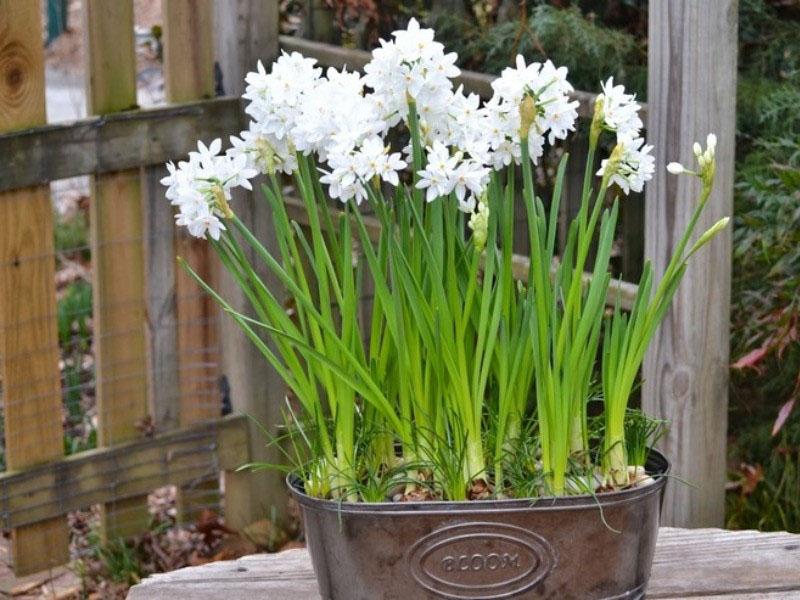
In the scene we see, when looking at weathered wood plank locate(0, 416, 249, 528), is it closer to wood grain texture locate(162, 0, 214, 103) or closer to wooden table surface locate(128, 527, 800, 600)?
wood grain texture locate(162, 0, 214, 103)

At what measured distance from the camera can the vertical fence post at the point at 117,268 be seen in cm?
298

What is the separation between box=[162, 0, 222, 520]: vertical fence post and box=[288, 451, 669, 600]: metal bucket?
5.47 ft

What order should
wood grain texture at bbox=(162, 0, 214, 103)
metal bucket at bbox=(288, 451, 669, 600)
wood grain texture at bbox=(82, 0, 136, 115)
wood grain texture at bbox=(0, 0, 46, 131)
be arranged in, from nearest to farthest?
metal bucket at bbox=(288, 451, 669, 600) < wood grain texture at bbox=(0, 0, 46, 131) < wood grain texture at bbox=(82, 0, 136, 115) < wood grain texture at bbox=(162, 0, 214, 103)

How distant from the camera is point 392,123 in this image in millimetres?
1599

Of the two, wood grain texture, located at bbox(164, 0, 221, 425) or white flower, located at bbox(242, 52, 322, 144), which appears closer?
white flower, located at bbox(242, 52, 322, 144)

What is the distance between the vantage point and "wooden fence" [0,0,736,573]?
9.28 ft

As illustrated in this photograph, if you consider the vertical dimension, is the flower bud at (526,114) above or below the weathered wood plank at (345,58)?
below

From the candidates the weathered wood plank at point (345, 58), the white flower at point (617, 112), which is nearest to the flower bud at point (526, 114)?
the white flower at point (617, 112)

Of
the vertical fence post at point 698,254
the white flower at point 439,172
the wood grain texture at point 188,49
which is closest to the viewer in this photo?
the white flower at point 439,172

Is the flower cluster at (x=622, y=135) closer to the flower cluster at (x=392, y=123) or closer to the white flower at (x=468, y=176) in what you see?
the flower cluster at (x=392, y=123)

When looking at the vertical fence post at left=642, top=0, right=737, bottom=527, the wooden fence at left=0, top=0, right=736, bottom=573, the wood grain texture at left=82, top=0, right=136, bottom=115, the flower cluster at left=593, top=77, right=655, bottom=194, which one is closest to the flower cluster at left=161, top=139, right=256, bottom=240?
the flower cluster at left=593, top=77, right=655, bottom=194

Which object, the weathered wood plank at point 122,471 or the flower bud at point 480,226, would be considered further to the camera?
the weathered wood plank at point 122,471

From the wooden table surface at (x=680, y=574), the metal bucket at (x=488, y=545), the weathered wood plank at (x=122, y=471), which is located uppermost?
the metal bucket at (x=488, y=545)

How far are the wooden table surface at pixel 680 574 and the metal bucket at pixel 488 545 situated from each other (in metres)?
0.24
